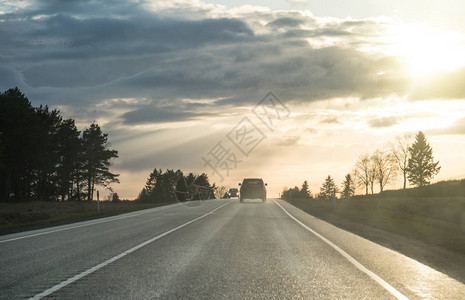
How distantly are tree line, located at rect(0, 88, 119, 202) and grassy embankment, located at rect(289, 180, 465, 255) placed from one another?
1335 inches

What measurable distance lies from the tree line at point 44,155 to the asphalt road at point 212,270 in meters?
41.2

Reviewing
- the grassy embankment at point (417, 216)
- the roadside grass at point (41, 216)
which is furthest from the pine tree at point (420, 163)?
the roadside grass at point (41, 216)

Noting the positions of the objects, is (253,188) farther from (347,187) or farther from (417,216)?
(347,187)

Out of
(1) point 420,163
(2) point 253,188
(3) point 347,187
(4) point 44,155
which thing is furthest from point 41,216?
(3) point 347,187

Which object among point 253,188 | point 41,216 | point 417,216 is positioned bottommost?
point 417,216

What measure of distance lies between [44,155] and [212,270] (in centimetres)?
5334

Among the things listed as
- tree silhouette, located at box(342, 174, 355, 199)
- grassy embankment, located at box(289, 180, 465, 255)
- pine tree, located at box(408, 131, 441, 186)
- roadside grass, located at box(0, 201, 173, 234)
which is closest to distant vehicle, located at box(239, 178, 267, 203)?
grassy embankment, located at box(289, 180, 465, 255)

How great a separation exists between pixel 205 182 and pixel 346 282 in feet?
484

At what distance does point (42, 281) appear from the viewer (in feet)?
22.0

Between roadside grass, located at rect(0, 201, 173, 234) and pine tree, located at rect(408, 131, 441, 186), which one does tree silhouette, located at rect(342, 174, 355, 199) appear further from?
roadside grass, located at rect(0, 201, 173, 234)

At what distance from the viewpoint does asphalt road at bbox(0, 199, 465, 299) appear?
5996 mm

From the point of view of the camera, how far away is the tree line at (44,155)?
5081 cm

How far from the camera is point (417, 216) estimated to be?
2381 cm

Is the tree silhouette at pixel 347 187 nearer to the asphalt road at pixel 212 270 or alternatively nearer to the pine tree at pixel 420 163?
the pine tree at pixel 420 163
